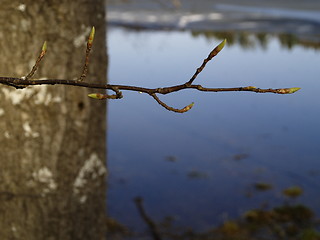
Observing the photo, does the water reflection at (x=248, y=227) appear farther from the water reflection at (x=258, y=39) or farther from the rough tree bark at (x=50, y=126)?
the water reflection at (x=258, y=39)

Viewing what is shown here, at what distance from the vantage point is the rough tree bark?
2.18 meters

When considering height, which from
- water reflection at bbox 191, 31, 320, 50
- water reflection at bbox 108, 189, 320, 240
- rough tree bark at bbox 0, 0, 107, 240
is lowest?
water reflection at bbox 108, 189, 320, 240

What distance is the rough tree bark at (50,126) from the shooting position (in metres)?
2.18

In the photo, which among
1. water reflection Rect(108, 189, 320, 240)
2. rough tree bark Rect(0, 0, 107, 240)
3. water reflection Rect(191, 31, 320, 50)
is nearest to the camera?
rough tree bark Rect(0, 0, 107, 240)

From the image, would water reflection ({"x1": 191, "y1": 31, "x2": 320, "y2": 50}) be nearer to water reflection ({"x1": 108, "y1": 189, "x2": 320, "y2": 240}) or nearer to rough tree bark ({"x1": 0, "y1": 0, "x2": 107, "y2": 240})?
water reflection ({"x1": 108, "y1": 189, "x2": 320, "y2": 240})

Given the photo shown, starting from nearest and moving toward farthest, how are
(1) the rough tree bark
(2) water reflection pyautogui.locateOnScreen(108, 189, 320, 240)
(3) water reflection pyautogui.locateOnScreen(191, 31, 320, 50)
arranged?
(1) the rough tree bark → (2) water reflection pyautogui.locateOnScreen(108, 189, 320, 240) → (3) water reflection pyautogui.locateOnScreen(191, 31, 320, 50)

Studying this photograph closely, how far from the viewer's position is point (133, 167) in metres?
5.58

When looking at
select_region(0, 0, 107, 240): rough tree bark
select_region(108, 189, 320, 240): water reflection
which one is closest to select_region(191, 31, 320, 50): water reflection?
select_region(108, 189, 320, 240): water reflection

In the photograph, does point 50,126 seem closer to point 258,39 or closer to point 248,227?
point 248,227

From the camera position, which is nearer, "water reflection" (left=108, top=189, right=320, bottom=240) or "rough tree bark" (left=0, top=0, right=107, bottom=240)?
"rough tree bark" (left=0, top=0, right=107, bottom=240)

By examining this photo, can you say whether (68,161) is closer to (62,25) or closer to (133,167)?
(62,25)

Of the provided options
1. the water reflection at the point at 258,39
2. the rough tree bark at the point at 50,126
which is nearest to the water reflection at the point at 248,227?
the rough tree bark at the point at 50,126

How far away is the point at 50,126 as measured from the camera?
229 centimetres

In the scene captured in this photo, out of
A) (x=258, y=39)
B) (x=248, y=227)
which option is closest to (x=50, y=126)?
(x=248, y=227)
